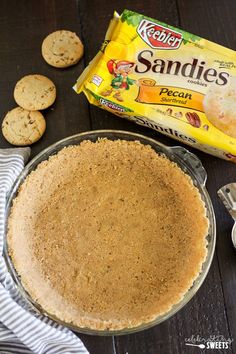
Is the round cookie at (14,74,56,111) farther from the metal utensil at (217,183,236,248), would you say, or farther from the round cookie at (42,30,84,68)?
the metal utensil at (217,183,236,248)

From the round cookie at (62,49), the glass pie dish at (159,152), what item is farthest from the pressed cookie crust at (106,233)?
the round cookie at (62,49)

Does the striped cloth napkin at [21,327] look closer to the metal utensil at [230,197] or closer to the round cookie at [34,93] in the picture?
the round cookie at [34,93]

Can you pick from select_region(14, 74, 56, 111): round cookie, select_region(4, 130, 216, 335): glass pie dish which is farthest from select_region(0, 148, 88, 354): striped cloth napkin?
select_region(14, 74, 56, 111): round cookie

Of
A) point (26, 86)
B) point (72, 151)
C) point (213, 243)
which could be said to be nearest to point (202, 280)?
point (213, 243)

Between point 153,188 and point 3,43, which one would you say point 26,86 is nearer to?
point 3,43

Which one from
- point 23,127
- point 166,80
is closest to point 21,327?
point 23,127

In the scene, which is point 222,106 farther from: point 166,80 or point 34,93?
point 34,93
